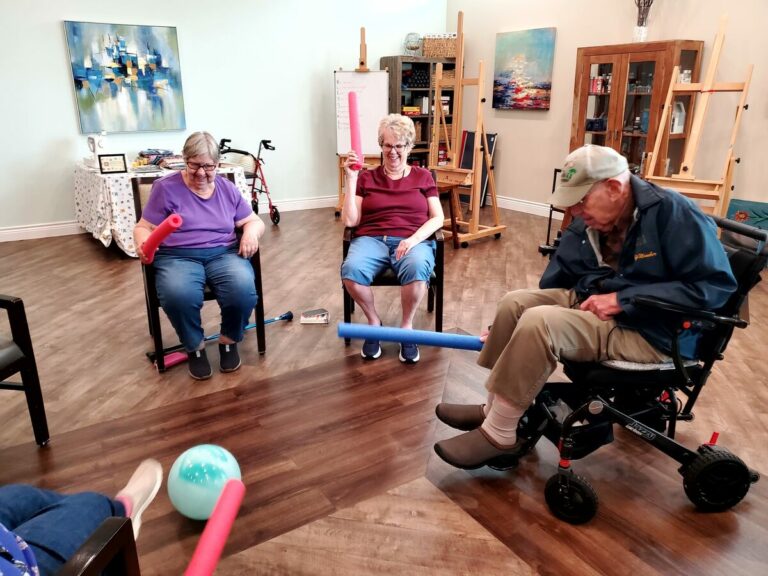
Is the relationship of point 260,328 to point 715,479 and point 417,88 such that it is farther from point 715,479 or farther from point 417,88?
point 417,88

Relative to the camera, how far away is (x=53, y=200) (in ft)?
17.5

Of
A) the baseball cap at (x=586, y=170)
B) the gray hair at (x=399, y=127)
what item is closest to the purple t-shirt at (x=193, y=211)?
the gray hair at (x=399, y=127)

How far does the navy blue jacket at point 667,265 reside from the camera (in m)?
1.65

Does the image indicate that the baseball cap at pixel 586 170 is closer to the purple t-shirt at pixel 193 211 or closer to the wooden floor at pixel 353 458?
the wooden floor at pixel 353 458

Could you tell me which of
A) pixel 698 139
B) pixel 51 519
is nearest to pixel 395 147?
pixel 51 519

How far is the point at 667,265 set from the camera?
1.71 metres

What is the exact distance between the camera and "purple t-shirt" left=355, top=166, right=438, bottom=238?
3.04 meters

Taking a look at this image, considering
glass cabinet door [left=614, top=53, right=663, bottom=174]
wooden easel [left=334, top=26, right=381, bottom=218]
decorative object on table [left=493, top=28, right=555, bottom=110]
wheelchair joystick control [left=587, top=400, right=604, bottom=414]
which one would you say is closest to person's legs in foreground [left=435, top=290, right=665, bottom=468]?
wheelchair joystick control [left=587, top=400, right=604, bottom=414]

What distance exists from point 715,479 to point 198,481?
152 centimetres

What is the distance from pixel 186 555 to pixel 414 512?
67cm

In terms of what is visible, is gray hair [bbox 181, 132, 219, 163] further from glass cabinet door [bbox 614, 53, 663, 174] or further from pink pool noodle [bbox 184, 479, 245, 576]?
glass cabinet door [bbox 614, 53, 663, 174]

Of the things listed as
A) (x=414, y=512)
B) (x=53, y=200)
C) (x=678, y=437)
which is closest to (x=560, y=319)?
(x=414, y=512)

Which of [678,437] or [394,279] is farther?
[394,279]

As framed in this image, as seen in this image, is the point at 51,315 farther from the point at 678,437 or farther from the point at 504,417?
the point at 678,437
